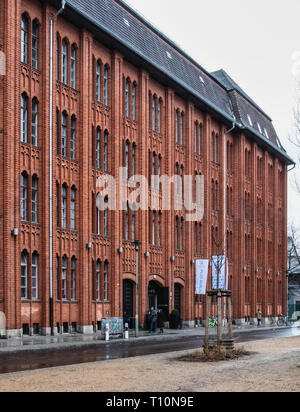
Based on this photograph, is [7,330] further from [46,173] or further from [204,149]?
[204,149]

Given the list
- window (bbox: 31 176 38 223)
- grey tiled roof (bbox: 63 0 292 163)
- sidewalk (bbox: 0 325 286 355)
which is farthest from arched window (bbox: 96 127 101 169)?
sidewalk (bbox: 0 325 286 355)

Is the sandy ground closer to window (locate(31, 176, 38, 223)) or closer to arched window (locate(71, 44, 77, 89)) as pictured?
window (locate(31, 176, 38, 223))

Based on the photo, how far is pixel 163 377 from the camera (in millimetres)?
15117

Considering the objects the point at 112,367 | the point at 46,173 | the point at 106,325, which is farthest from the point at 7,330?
the point at 112,367

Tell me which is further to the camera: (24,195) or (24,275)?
(24,195)

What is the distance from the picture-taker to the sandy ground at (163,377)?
13312 millimetres

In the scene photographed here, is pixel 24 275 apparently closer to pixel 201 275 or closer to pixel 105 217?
pixel 105 217

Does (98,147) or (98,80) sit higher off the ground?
(98,80)

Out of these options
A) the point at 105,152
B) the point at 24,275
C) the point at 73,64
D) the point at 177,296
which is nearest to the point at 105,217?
the point at 105,152

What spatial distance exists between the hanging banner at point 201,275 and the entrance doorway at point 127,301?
24.0 ft

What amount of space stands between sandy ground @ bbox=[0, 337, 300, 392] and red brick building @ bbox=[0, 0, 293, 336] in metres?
13.9

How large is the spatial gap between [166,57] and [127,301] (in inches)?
681
